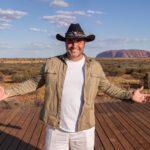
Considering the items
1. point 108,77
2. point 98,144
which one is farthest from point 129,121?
point 108,77

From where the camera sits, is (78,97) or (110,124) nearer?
(78,97)

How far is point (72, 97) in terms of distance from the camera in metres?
1.76

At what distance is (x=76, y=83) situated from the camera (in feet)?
5.77

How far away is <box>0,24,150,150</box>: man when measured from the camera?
1765 millimetres

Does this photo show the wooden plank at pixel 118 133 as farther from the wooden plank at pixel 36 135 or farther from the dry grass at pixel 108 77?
the dry grass at pixel 108 77

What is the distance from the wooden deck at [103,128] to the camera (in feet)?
11.3

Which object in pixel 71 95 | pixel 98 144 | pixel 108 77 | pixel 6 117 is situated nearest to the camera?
pixel 71 95

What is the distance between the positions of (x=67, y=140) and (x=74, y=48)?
0.81 m

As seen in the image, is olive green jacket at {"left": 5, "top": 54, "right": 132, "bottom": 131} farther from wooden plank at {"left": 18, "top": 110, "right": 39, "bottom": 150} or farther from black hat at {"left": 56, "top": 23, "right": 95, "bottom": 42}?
wooden plank at {"left": 18, "top": 110, "right": 39, "bottom": 150}

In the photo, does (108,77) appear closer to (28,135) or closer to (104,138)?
(104,138)

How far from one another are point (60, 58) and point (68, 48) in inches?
4.6

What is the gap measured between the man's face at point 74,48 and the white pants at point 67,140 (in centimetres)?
67

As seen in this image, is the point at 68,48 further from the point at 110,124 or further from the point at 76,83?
the point at 110,124

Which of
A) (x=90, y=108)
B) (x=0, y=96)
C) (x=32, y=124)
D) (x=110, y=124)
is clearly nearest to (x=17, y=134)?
(x=32, y=124)
